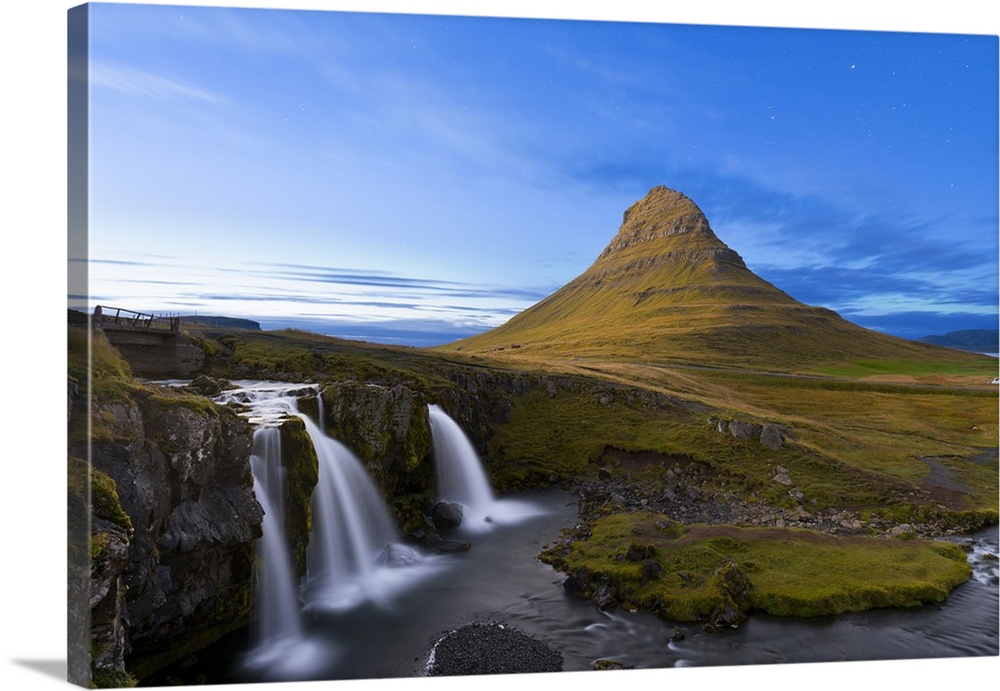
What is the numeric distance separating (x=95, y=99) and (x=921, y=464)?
20.8 m

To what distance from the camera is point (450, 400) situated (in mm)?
22156

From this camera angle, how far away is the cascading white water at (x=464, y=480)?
19.1 metres

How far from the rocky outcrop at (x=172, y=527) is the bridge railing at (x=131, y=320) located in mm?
1181

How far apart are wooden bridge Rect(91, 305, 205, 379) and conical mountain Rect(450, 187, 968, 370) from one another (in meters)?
15.4

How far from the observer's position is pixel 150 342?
1164cm

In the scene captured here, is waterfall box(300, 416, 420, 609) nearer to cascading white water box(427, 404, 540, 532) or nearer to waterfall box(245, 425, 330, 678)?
waterfall box(245, 425, 330, 678)

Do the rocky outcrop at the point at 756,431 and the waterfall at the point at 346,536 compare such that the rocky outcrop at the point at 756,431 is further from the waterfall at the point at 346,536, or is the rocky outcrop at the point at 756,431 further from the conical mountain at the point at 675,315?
the waterfall at the point at 346,536

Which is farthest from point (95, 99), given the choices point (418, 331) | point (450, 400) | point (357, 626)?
point (450, 400)

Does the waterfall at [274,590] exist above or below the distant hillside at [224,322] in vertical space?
below

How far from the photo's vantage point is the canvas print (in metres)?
9.88

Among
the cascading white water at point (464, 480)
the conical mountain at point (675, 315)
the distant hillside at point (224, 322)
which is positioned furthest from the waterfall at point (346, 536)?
the conical mountain at point (675, 315)

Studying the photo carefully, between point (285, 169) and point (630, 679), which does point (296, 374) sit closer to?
point (285, 169)

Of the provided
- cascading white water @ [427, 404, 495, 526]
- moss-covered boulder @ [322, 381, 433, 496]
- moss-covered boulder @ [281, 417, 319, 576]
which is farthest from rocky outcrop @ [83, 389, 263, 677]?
cascading white water @ [427, 404, 495, 526]

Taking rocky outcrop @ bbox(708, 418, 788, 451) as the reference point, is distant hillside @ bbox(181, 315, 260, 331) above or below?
above
